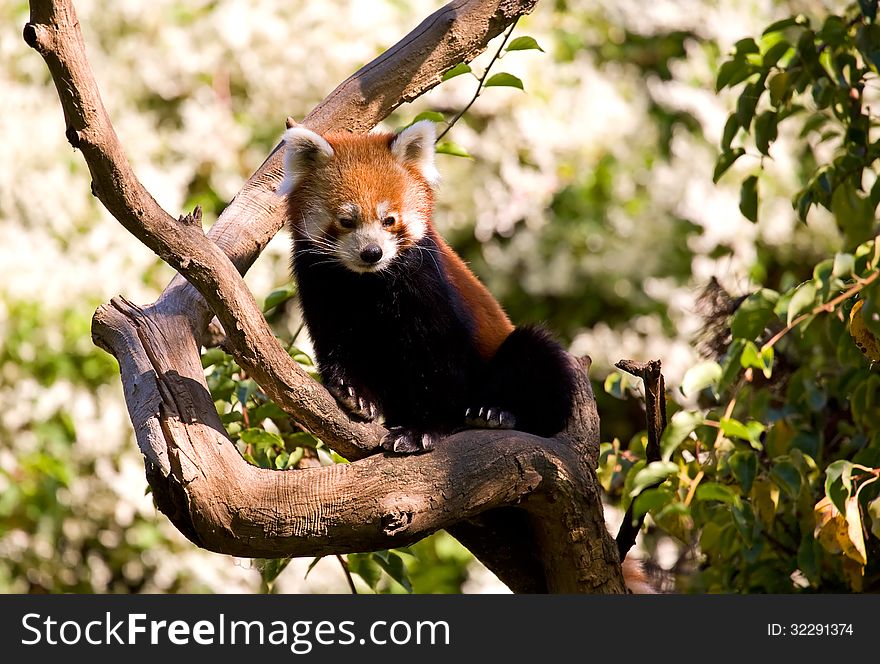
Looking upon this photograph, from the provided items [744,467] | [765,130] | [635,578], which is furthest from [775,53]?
[635,578]

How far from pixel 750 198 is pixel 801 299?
0.67m

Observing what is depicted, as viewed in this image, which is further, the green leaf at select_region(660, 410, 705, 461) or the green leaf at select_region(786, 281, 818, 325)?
the green leaf at select_region(786, 281, 818, 325)

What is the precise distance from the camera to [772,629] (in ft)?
6.87

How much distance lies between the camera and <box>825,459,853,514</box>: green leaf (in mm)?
1896

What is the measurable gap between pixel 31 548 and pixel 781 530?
3.21 meters

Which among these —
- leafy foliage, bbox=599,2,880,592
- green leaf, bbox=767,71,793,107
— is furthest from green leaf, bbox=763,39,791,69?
green leaf, bbox=767,71,793,107

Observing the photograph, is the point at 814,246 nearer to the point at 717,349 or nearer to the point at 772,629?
the point at 717,349

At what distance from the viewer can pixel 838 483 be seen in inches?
75.9

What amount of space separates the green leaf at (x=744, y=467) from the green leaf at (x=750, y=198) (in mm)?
730

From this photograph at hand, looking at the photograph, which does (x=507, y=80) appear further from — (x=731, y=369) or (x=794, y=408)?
(x=794, y=408)

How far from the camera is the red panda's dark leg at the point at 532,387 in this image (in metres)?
2.30

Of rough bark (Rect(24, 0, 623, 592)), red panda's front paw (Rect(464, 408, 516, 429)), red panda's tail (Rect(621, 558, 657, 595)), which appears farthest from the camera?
red panda's tail (Rect(621, 558, 657, 595))

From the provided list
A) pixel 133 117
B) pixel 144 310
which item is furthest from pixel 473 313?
pixel 133 117

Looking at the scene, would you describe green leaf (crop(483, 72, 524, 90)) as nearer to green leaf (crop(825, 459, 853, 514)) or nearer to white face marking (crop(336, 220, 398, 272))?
white face marking (crop(336, 220, 398, 272))
